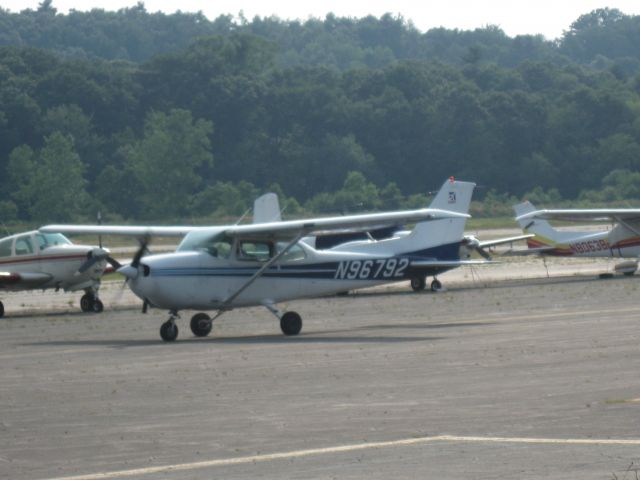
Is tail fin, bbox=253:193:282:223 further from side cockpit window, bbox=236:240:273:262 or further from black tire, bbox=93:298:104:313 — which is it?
side cockpit window, bbox=236:240:273:262

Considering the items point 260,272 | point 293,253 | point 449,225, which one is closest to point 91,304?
point 449,225

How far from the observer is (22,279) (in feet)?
100.0

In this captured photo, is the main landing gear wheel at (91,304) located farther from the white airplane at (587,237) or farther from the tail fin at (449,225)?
the white airplane at (587,237)

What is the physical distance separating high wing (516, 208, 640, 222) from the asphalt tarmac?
45.0ft

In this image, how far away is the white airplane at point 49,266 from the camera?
3055 centimetres

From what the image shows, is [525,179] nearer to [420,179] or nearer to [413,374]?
[420,179]

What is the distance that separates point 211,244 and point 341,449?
38.5 feet

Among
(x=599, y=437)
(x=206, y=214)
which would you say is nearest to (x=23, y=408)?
(x=599, y=437)

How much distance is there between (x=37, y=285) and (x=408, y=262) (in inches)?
358

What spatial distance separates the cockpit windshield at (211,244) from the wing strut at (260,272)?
557mm

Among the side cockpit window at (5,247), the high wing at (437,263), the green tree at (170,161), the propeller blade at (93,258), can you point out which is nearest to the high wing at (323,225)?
the high wing at (437,263)

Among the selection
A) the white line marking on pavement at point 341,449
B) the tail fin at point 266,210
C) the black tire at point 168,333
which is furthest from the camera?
the tail fin at point 266,210

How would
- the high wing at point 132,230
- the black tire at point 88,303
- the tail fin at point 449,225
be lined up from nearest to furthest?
the high wing at point 132,230
the tail fin at point 449,225
the black tire at point 88,303

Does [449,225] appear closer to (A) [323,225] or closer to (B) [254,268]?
(A) [323,225]
